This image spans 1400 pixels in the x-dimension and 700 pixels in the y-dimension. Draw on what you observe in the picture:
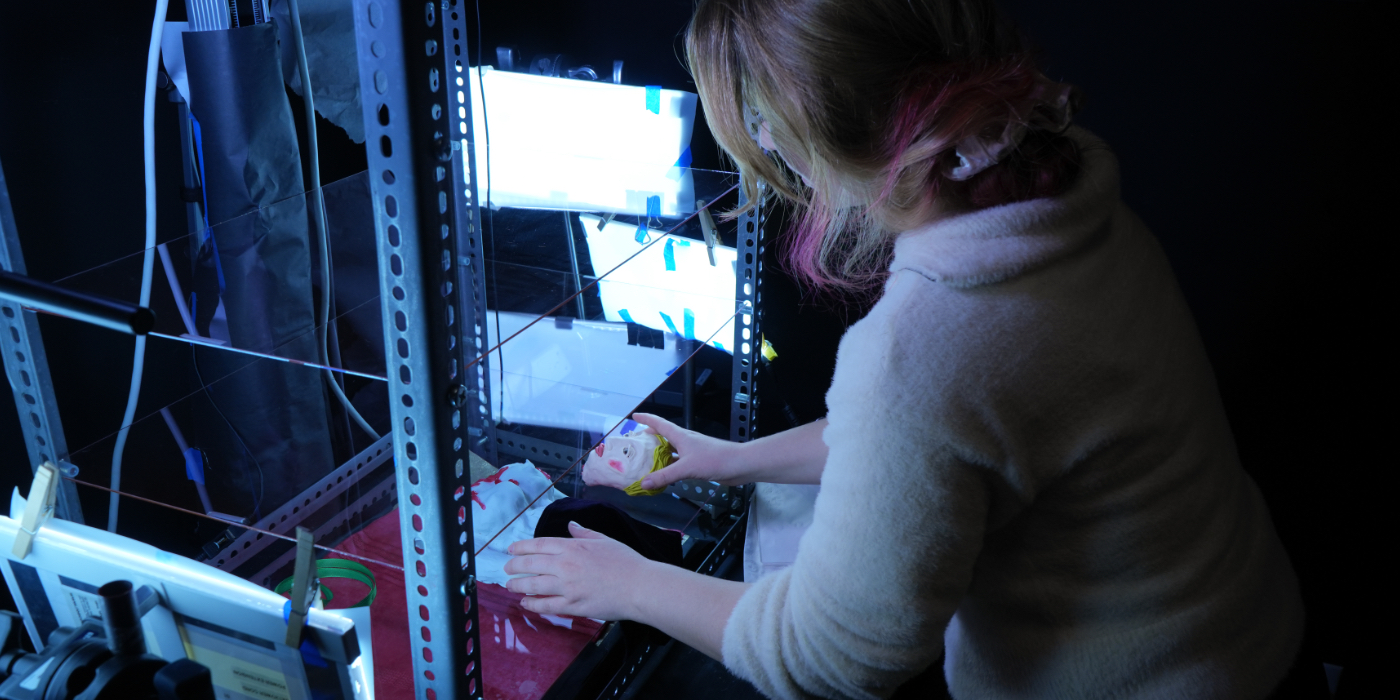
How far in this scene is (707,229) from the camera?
1166mm

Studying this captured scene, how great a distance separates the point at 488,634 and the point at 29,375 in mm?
528

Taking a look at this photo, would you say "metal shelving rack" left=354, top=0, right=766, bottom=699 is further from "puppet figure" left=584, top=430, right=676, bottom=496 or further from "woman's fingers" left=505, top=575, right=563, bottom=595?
"puppet figure" left=584, top=430, right=676, bottom=496

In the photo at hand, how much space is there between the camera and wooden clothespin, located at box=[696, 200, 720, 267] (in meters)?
1.16

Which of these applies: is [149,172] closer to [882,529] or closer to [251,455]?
[251,455]

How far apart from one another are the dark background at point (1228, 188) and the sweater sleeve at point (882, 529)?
2.85 ft

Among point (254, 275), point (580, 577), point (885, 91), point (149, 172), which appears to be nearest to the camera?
point (885, 91)

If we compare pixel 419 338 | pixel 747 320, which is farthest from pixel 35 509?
pixel 747 320

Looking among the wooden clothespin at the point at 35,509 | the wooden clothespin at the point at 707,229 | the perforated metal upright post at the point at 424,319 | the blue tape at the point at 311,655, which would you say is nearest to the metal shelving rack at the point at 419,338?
the perforated metal upright post at the point at 424,319

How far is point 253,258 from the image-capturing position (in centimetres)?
100

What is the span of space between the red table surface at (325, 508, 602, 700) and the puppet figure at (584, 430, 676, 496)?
19 centimetres

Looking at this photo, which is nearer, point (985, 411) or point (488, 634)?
point (985, 411)

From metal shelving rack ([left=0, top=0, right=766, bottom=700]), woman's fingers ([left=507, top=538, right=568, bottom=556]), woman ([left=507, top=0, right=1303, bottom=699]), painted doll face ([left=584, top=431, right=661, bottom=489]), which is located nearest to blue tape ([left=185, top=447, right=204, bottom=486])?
metal shelving rack ([left=0, top=0, right=766, bottom=700])

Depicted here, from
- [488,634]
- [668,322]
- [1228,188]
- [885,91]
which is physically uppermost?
[885,91]

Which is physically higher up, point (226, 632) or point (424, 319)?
point (424, 319)
